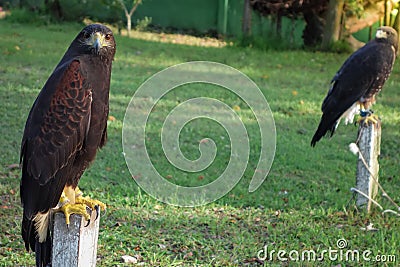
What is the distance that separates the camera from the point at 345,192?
5.79 m

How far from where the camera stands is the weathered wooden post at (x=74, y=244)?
2922 mm

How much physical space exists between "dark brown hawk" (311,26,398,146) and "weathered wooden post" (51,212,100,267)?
354cm

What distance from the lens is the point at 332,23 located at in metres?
12.8

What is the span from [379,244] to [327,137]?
3032 millimetres

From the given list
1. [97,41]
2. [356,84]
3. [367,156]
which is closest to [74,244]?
[97,41]

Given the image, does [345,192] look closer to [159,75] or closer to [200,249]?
[200,249]

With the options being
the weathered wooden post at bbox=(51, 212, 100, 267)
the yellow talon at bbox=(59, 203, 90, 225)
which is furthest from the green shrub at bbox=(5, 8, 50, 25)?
the weathered wooden post at bbox=(51, 212, 100, 267)

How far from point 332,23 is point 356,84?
6938mm

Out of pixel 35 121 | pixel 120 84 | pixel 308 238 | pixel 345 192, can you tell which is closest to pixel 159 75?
pixel 120 84

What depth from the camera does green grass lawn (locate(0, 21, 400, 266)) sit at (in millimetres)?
4566

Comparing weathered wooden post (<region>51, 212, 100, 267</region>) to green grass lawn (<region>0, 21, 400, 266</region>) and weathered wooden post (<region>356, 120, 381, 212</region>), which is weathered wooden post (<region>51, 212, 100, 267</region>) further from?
weathered wooden post (<region>356, 120, 381, 212</region>)

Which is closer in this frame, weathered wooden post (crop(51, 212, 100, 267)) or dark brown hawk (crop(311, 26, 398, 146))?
weathered wooden post (crop(51, 212, 100, 267))

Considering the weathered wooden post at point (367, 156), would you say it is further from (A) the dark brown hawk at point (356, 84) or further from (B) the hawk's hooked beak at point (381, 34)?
(B) the hawk's hooked beak at point (381, 34)

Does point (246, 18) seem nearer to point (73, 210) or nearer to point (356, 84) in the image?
point (356, 84)
